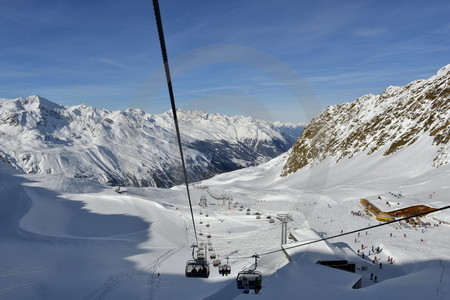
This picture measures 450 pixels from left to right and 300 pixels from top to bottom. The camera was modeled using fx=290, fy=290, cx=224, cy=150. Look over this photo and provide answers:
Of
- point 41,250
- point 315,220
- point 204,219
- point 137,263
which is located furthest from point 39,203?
point 315,220

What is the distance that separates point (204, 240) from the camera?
149 feet

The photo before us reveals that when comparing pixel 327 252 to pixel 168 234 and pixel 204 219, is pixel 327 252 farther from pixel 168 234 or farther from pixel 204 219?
pixel 204 219

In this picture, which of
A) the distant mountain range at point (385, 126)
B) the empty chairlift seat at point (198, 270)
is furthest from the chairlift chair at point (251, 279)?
the distant mountain range at point (385, 126)

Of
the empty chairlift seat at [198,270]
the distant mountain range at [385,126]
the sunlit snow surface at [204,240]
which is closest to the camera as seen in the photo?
the sunlit snow surface at [204,240]

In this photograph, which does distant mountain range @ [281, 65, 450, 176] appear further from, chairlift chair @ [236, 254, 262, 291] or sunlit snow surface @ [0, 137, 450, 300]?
chairlift chair @ [236, 254, 262, 291]

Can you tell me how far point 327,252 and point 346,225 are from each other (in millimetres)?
22201

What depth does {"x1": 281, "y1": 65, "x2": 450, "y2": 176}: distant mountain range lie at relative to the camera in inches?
3455

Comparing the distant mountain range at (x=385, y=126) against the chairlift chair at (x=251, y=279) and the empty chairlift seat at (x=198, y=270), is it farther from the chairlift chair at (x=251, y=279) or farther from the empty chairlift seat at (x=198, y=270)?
the empty chairlift seat at (x=198, y=270)

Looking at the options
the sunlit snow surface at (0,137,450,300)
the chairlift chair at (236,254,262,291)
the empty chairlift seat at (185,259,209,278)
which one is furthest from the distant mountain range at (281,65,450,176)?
the empty chairlift seat at (185,259,209,278)

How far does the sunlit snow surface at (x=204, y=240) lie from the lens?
872 inches

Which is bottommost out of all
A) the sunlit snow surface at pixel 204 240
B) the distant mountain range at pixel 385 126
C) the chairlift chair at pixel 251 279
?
the sunlit snow surface at pixel 204 240

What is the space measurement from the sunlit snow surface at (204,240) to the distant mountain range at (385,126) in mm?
11607

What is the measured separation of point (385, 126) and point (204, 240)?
9471 centimetres

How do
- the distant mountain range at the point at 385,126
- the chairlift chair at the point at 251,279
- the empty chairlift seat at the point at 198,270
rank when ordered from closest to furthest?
1. the chairlift chair at the point at 251,279
2. the empty chairlift seat at the point at 198,270
3. the distant mountain range at the point at 385,126
